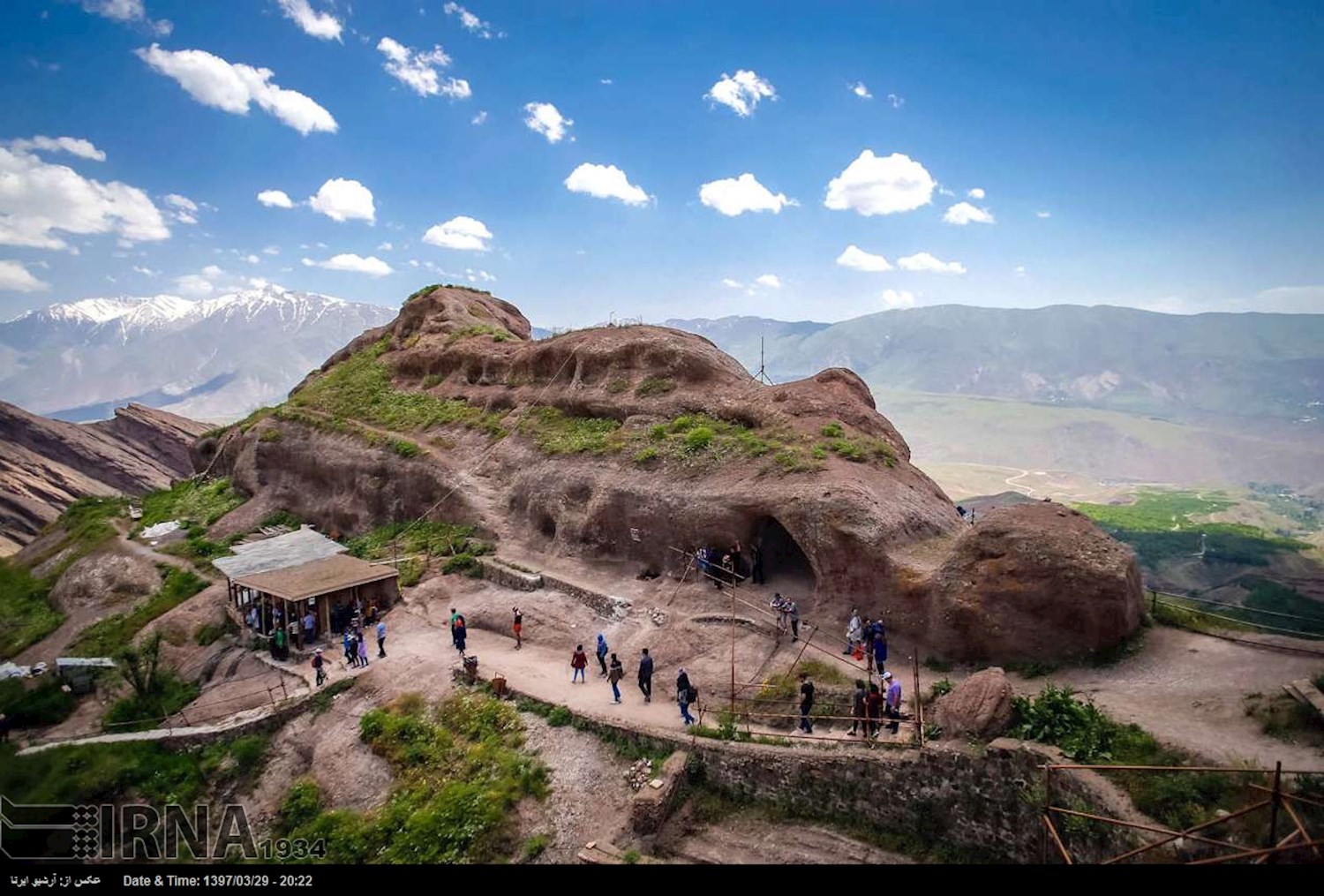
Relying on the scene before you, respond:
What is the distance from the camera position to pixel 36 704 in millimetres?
26562

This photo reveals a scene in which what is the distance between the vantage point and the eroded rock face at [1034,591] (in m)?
18.8

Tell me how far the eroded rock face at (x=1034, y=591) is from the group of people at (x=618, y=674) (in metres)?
6.94

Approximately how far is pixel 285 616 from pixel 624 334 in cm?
1837

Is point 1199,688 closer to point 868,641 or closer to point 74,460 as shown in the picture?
point 868,641

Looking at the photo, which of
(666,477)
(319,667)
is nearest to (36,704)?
(319,667)

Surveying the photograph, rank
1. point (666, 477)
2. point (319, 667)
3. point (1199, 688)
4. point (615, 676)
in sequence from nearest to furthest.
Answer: point (1199, 688) < point (615, 676) < point (319, 667) < point (666, 477)

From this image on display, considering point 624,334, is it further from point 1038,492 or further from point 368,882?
point 1038,492

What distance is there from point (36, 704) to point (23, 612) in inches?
503

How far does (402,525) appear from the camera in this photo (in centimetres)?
3472

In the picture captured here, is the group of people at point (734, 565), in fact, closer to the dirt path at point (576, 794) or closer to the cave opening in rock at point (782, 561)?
the cave opening in rock at point (782, 561)

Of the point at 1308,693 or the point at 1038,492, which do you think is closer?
the point at 1308,693

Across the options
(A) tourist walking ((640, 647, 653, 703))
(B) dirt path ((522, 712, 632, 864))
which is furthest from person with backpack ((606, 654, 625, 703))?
(B) dirt path ((522, 712, 632, 864))

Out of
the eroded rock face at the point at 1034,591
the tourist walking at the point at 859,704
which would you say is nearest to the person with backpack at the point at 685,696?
the tourist walking at the point at 859,704

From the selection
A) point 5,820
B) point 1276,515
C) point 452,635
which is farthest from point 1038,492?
point 5,820
